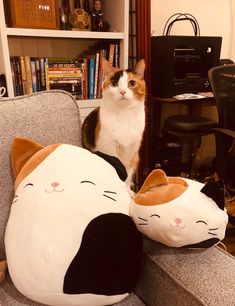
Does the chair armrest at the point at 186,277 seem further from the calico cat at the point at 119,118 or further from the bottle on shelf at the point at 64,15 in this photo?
the bottle on shelf at the point at 64,15

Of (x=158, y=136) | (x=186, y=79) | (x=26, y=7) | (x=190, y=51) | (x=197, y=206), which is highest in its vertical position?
(x=26, y=7)

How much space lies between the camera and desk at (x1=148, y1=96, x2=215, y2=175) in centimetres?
192

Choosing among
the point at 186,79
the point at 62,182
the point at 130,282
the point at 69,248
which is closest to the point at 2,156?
the point at 62,182

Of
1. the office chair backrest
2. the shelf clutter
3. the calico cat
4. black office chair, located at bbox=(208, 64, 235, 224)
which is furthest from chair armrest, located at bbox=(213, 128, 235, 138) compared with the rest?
the shelf clutter

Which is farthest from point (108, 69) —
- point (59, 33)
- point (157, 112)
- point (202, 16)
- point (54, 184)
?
point (202, 16)

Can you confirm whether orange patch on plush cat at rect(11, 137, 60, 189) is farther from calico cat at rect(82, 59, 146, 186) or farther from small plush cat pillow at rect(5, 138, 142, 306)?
calico cat at rect(82, 59, 146, 186)

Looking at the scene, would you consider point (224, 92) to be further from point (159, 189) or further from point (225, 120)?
point (159, 189)

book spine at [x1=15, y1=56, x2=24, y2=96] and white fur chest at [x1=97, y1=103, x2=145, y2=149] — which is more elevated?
book spine at [x1=15, y1=56, x2=24, y2=96]

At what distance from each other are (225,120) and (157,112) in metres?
0.78

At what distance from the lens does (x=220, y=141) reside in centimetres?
129

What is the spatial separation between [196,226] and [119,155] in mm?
708

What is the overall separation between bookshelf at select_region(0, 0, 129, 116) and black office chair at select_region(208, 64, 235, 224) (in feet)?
2.05

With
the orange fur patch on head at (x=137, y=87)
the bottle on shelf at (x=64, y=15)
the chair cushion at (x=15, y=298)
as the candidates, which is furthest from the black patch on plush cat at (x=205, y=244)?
the bottle on shelf at (x=64, y=15)

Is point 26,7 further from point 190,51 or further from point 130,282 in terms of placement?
point 130,282
